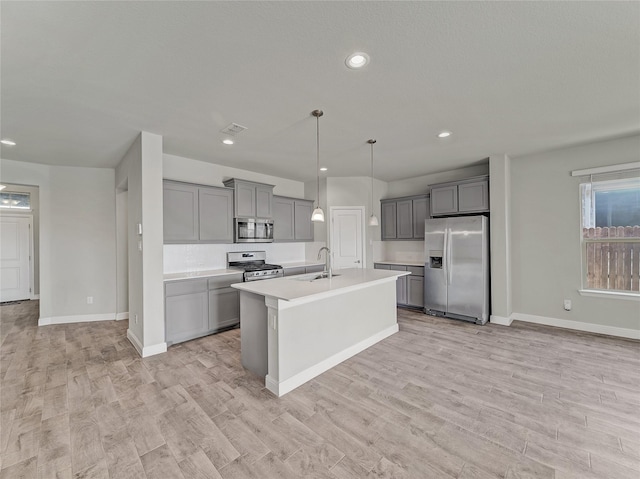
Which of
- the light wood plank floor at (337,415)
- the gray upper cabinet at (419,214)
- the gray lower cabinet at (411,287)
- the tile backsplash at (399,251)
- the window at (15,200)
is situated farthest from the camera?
the window at (15,200)

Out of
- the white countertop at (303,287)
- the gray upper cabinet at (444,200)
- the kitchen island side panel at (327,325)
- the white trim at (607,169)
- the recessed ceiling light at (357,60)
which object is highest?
→ the recessed ceiling light at (357,60)

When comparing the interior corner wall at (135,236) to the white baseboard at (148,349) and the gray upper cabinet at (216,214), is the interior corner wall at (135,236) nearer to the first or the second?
the white baseboard at (148,349)

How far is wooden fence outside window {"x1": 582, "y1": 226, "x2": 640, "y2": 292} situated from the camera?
3.71 m

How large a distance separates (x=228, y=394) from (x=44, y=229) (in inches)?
176

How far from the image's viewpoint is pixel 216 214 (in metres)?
4.43

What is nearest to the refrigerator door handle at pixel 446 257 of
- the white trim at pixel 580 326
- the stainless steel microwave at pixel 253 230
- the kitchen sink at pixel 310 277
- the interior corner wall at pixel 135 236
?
the white trim at pixel 580 326

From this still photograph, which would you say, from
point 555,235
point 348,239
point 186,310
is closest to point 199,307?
point 186,310

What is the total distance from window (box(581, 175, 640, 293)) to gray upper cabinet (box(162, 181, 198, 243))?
5.68 meters

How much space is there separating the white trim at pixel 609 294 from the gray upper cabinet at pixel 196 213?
213 inches

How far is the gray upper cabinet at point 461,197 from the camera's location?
4598 mm

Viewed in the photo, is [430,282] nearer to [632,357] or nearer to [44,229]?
[632,357]

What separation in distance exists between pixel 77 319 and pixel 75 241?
132cm

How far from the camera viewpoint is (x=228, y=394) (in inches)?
98.1

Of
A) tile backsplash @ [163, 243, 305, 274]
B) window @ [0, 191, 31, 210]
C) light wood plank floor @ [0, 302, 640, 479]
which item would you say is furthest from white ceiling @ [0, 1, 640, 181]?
window @ [0, 191, 31, 210]
